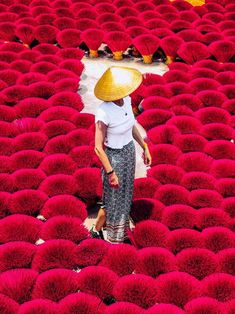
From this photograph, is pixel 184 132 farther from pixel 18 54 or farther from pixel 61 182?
pixel 18 54

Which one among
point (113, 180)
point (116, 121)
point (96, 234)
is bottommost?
point (96, 234)

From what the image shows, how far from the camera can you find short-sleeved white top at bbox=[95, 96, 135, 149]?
3.00m

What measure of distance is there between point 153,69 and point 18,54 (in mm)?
1280

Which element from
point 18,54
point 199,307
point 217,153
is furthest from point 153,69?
point 199,307

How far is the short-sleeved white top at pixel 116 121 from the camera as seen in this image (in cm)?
300

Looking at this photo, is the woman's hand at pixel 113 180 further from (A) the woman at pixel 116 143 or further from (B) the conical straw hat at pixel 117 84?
(B) the conical straw hat at pixel 117 84

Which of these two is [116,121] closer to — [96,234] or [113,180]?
[113,180]

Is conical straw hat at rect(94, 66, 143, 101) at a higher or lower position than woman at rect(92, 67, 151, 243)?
higher

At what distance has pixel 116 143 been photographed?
308 centimetres

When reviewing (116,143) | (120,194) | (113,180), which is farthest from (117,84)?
(120,194)

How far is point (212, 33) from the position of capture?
5.73 meters

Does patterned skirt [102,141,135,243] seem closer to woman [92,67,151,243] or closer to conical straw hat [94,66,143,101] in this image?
woman [92,67,151,243]

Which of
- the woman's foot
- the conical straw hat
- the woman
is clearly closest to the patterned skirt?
the woman

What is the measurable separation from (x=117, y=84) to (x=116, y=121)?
0.60 ft
